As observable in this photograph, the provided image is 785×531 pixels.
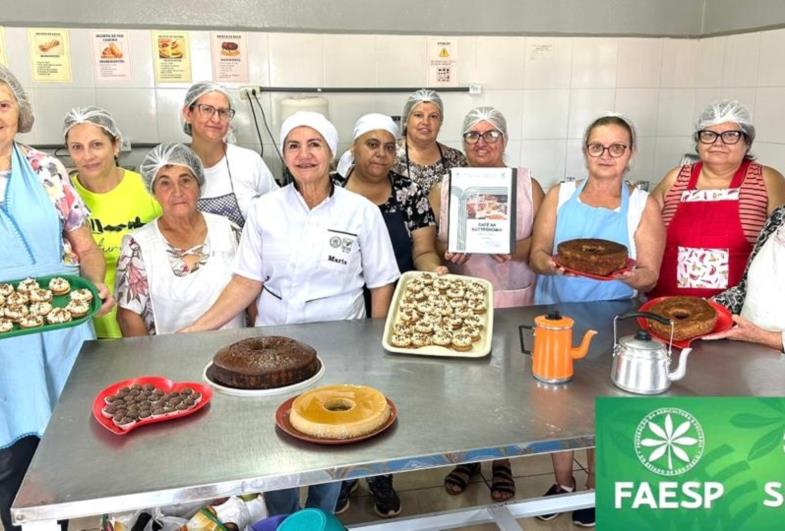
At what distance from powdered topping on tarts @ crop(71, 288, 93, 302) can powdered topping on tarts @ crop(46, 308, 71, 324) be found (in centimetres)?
5

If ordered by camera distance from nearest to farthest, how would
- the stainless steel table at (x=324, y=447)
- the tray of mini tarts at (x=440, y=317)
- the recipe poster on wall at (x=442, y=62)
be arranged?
1. the stainless steel table at (x=324, y=447)
2. the tray of mini tarts at (x=440, y=317)
3. the recipe poster on wall at (x=442, y=62)

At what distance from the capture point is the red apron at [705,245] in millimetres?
2309

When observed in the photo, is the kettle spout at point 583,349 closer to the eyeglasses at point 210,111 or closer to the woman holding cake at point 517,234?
the woman holding cake at point 517,234

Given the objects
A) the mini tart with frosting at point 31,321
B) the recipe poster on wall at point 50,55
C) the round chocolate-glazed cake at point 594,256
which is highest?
the recipe poster on wall at point 50,55

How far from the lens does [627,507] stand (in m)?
0.86

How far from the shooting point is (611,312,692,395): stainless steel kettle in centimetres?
147

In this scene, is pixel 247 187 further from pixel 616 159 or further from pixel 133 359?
pixel 616 159

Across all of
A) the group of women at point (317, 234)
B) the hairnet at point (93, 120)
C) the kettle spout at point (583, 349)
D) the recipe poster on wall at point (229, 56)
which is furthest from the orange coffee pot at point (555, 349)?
the recipe poster on wall at point (229, 56)

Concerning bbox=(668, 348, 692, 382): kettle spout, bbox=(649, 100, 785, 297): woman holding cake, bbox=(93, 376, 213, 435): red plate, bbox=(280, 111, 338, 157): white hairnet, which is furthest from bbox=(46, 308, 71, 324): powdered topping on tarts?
bbox=(649, 100, 785, 297): woman holding cake

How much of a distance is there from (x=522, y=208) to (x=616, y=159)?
1.54 feet

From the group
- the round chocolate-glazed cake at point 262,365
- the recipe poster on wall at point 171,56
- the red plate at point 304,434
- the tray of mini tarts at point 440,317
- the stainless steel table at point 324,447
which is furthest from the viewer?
the recipe poster on wall at point 171,56

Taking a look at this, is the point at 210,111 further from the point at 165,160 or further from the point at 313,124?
the point at 313,124

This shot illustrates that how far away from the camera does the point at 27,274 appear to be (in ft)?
6.48

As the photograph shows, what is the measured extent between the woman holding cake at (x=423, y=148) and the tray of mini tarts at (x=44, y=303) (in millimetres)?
1512
